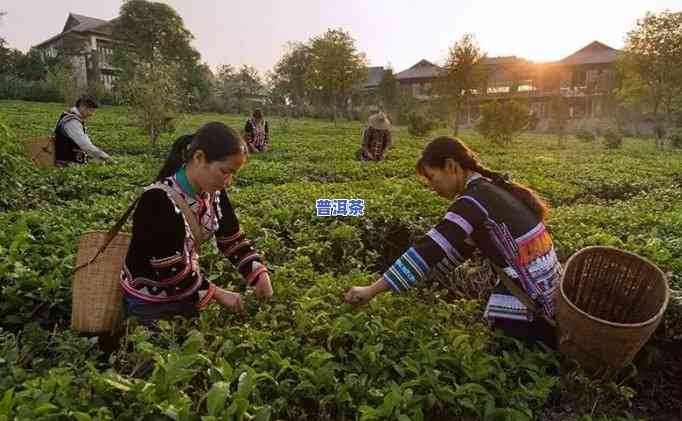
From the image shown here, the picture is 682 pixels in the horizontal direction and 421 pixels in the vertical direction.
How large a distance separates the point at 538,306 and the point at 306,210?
2461 mm

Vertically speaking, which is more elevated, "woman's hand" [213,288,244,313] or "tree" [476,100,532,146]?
"tree" [476,100,532,146]

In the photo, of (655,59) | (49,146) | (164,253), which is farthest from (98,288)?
(655,59)

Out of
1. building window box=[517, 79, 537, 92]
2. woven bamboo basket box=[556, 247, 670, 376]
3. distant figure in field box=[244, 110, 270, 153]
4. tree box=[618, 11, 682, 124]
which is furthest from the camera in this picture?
building window box=[517, 79, 537, 92]

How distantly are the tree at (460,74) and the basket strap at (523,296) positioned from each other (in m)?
23.0

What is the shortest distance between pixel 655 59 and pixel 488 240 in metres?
26.5

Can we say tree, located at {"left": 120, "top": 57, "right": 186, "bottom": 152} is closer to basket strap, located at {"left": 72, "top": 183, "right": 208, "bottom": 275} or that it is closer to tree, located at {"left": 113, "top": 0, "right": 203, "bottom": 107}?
basket strap, located at {"left": 72, "top": 183, "right": 208, "bottom": 275}

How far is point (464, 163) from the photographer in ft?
8.06

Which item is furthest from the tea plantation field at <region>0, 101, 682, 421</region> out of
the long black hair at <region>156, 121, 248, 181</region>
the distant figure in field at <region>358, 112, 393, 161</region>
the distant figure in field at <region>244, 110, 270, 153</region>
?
the distant figure in field at <region>244, 110, 270, 153</region>

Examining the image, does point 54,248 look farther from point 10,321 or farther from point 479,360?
point 479,360

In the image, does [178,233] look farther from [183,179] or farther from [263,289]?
[263,289]

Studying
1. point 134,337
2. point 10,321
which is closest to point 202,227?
point 134,337

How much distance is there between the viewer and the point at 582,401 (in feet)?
7.02

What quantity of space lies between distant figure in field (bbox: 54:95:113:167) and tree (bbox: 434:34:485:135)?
20.2 metres

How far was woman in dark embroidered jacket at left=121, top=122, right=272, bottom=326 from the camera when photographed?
2246mm
